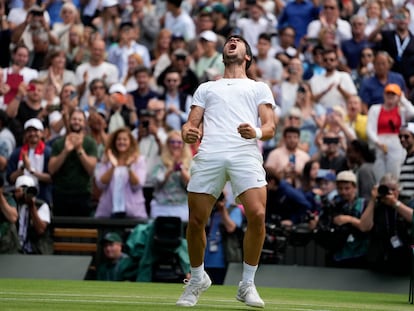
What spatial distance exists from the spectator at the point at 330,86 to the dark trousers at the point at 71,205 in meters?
4.65

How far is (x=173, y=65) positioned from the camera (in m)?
22.7

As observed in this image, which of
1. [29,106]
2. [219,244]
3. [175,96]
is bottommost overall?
[219,244]

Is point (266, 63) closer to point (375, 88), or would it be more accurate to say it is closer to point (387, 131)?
point (375, 88)

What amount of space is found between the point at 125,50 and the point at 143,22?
1834 millimetres

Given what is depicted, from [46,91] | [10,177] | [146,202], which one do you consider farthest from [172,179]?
[46,91]

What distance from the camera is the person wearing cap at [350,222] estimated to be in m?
17.0

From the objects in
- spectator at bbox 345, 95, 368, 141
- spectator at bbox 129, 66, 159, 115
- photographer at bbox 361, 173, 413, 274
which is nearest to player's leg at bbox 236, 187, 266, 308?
photographer at bbox 361, 173, 413, 274

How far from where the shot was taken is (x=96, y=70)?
22828 mm

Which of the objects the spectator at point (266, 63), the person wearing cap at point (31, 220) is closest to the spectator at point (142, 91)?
the spectator at point (266, 63)

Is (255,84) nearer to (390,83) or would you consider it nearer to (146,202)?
(146,202)

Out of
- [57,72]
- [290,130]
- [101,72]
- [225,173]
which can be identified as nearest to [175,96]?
[101,72]

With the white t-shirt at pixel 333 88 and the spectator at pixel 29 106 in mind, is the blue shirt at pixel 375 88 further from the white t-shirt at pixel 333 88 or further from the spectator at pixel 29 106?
the spectator at pixel 29 106

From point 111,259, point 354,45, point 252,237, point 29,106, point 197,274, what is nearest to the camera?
point 252,237

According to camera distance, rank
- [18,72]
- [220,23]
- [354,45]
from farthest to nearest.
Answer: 1. [220,23]
2. [354,45]
3. [18,72]
